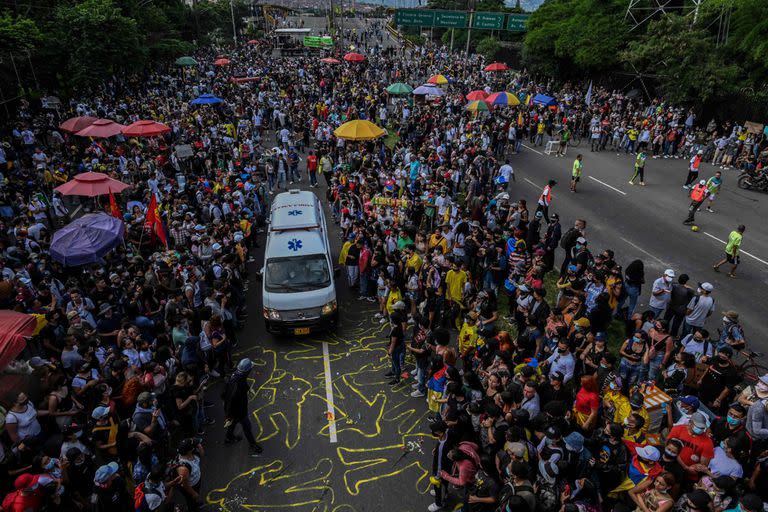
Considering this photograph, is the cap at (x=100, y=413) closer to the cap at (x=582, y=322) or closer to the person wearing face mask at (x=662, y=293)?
the cap at (x=582, y=322)

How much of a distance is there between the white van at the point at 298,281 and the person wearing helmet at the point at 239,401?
8.86 ft

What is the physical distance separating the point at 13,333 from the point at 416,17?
44224 mm

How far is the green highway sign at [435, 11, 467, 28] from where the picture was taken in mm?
43531

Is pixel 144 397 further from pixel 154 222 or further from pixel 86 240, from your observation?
pixel 154 222

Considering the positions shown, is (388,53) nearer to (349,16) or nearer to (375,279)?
(375,279)

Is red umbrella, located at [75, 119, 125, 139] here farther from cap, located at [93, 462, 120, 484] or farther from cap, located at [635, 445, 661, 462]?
cap, located at [635, 445, 661, 462]

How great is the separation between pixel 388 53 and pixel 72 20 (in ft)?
112

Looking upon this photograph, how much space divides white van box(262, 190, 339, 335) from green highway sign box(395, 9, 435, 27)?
38118 mm

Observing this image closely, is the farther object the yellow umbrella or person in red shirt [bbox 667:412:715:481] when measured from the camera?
the yellow umbrella

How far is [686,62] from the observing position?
26.4m

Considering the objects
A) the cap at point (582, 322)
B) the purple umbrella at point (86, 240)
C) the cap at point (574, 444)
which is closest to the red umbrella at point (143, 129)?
the purple umbrella at point (86, 240)

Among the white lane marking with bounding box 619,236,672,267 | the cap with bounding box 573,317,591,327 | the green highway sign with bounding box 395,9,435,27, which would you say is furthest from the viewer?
the green highway sign with bounding box 395,9,435,27

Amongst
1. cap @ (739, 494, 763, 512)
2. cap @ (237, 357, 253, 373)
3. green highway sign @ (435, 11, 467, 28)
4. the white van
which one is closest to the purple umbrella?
the white van

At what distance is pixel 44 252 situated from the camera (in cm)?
1108
